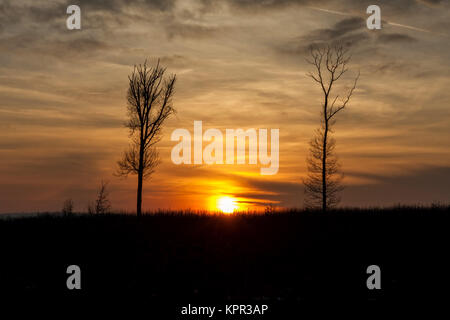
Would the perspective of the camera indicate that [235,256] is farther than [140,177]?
No

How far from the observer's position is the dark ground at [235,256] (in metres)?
16.1

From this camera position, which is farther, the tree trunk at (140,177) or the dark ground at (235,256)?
the tree trunk at (140,177)

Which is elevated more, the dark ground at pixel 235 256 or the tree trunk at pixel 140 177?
the tree trunk at pixel 140 177

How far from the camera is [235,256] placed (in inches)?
814

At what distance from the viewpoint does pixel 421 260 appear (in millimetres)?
20312

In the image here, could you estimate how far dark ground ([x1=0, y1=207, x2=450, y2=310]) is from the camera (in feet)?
52.7

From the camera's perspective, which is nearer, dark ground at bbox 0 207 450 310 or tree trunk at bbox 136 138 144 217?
dark ground at bbox 0 207 450 310

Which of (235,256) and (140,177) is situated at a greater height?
(140,177)

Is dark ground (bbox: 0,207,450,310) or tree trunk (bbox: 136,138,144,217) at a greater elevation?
tree trunk (bbox: 136,138,144,217)
